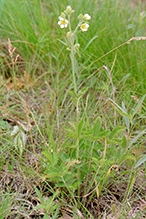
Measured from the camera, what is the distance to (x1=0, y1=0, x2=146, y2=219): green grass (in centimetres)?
116

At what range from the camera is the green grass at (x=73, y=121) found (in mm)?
1161

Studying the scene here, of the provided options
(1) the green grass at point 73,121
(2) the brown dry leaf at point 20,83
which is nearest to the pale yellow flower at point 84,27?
(1) the green grass at point 73,121

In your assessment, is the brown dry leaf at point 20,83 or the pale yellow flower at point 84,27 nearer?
the pale yellow flower at point 84,27

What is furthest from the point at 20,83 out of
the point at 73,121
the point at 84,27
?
the point at 84,27

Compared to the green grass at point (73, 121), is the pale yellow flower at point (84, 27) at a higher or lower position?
higher

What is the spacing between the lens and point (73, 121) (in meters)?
1.64

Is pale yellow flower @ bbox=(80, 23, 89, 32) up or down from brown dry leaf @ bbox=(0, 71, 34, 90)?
up

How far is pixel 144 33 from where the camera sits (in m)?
2.22

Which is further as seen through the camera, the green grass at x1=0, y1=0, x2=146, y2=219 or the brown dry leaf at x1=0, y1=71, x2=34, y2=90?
the brown dry leaf at x1=0, y1=71, x2=34, y2=90

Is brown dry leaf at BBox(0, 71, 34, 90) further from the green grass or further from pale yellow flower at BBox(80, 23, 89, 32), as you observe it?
pale yellow flower at BBox(80, 23, 89, 32)

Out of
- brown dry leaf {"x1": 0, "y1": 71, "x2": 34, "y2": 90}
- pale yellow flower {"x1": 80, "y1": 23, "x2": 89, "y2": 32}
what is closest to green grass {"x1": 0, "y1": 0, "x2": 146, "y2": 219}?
brown dry leaf {"x1": 0, "y1": 71, "x2": 34, "y2": 90}

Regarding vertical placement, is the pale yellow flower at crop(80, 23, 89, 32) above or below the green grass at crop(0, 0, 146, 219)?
above

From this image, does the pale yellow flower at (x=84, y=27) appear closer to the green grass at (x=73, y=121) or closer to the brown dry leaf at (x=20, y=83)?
the green grass at (x=73, y=121)

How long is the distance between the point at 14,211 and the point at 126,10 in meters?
2.28
